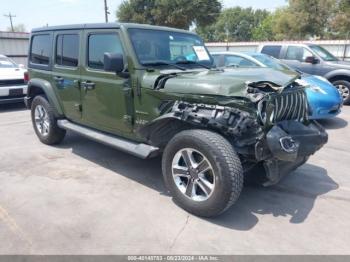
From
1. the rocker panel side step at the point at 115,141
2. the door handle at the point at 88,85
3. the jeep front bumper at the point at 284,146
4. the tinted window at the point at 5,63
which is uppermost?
the door handle at the point at 88,85

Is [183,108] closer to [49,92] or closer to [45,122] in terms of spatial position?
[49,92]

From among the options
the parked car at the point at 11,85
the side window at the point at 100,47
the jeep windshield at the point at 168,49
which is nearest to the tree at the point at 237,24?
the parked car at the point at 11,85

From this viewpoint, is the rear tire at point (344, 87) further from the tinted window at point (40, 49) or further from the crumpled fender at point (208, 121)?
the tinted window at point (40, 49)

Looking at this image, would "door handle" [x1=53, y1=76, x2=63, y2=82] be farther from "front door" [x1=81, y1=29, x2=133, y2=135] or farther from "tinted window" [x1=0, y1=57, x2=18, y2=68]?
"tinted window" [x1=0, y1=57, x2=18, y2=68]

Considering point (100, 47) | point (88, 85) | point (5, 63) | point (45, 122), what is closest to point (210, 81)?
point (100, 47)

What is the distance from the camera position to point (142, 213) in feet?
11.4

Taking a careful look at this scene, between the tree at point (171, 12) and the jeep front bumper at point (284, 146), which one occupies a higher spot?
the tree at point (171, 12)

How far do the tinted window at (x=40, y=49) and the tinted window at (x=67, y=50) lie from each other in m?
0.33

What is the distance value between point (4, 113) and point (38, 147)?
3797 millimetres

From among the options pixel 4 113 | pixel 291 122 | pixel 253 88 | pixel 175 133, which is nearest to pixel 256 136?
pixel 253 88

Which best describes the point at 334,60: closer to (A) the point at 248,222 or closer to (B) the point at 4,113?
(A) the point at 248,222

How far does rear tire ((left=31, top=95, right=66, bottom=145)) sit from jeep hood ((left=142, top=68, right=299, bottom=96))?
2.35 metres

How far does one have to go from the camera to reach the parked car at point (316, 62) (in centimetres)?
921

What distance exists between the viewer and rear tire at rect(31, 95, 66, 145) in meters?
5.42
